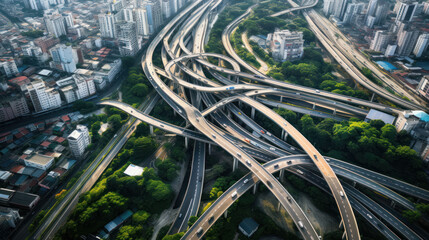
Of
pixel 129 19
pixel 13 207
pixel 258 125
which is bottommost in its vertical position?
pixel 13 207

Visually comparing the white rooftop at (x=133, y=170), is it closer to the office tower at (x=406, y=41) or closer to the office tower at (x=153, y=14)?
the office tower at (x=153, y=14)

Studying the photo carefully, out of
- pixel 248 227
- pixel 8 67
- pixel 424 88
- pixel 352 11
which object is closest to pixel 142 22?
pixel 8 67

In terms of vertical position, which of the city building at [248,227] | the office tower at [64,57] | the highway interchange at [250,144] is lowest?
the city building at [248,227]

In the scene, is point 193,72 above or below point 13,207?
above

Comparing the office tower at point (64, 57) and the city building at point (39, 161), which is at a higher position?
the office tower at point (64, 57)

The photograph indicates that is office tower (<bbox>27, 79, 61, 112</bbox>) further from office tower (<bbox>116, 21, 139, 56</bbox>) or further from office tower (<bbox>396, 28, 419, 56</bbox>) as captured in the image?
office tower (<bbox>396, 28, 419, 56</bbox>)

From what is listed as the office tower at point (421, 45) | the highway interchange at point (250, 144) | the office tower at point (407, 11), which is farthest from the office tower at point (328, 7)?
the highway interchange at point (250, 144)

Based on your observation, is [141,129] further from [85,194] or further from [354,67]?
[354,67]

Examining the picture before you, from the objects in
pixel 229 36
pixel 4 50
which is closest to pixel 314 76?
pixel 229 36
